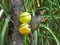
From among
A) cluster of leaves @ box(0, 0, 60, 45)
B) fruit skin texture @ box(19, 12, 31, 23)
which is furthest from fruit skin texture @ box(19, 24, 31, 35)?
cluster of leaves @ box(0, 0, 60, 45)

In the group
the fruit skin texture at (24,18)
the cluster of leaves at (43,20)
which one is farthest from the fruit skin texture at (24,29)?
the cluster of leaves at (43,20)

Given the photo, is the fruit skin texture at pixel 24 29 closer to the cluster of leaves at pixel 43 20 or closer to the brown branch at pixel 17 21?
the brown branch at pixel 17 21

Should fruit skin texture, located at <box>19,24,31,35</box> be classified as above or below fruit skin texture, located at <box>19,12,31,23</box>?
below

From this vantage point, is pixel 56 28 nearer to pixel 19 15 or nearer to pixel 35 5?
pixel 35 5

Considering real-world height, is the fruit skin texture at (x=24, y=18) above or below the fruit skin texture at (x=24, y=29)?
above

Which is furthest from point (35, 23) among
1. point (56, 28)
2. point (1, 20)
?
point (56, 28)

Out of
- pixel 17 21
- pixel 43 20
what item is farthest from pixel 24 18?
pixel 43 20

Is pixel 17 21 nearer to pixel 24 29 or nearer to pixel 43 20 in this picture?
pixel 24 29

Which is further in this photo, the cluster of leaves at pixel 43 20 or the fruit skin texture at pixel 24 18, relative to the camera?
the cluster of leaves at pixel 43 20

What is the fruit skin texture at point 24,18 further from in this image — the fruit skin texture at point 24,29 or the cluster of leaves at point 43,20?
the cluster of leaves at point 43,20

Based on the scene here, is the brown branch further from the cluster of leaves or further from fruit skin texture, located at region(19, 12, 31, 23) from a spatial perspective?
the cluster of leaves

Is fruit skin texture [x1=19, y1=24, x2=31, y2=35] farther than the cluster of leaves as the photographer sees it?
No
